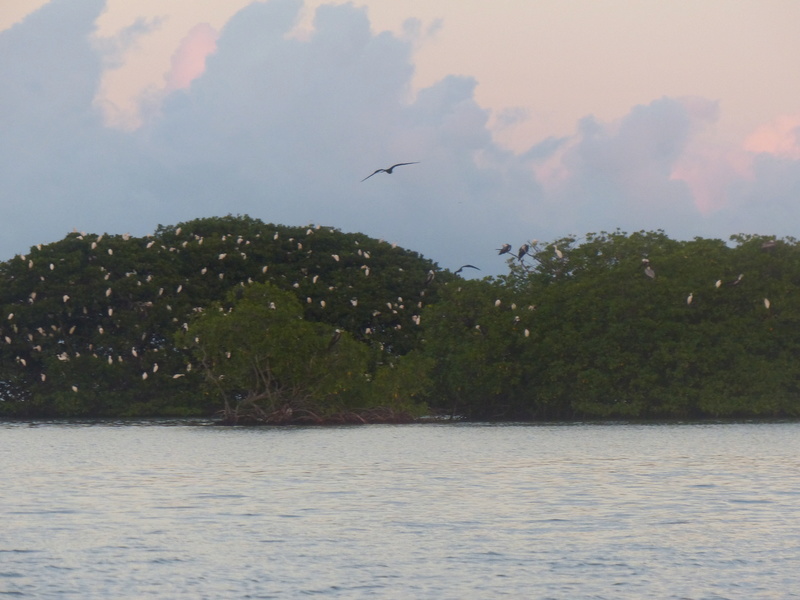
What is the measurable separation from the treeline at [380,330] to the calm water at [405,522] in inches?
663

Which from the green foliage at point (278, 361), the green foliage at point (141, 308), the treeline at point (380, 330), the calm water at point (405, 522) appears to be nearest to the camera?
the calm water at point (405, 522)

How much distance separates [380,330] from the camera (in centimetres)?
8206

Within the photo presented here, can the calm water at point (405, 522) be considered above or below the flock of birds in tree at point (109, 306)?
below

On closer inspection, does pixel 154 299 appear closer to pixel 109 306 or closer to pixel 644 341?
pixel 109 306

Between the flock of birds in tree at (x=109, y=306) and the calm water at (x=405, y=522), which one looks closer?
the calm water at (x=405, y=522)

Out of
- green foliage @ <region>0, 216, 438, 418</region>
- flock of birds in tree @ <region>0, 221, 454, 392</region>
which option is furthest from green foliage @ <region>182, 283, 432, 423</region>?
flock of birds in tree @ <region>0, 221, 454, 392</region>

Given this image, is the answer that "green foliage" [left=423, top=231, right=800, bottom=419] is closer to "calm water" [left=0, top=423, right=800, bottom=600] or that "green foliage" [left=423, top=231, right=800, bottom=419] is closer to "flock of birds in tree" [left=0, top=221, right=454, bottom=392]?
"flock of birds in tree" [left=0, top=221, right=454, bottom=392]

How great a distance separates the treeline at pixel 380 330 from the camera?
67.5 metres

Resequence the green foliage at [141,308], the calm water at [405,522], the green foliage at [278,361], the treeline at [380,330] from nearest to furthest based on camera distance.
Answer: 1. the calm water at [405,522]
2. the green foliage at [278,361]
3. the treeline at [380,330]
4. the green foliage at [141,308]

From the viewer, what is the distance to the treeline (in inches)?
2657

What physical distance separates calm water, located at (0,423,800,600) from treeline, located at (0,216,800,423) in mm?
16847

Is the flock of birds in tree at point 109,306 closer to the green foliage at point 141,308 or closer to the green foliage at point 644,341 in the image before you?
the green foliage at point 141,308

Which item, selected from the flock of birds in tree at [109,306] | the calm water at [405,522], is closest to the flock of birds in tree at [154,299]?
the flock of birds in tree at [109,306]

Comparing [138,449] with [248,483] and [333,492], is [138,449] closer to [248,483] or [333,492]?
[248,483]
